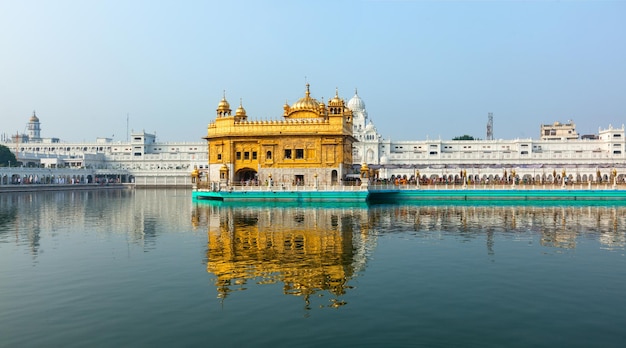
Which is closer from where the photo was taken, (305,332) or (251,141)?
(305,332)

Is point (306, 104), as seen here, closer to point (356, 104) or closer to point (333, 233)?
point (333, 233)

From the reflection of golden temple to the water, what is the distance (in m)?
0.10

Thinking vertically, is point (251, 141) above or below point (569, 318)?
above

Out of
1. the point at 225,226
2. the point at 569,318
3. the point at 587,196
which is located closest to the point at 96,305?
the point at 569,318

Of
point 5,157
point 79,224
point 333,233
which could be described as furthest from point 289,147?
point 5,157

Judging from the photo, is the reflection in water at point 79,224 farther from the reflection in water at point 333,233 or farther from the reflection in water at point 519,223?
the reflection in water at point 519,223

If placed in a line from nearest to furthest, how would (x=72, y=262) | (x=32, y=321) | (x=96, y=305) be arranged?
(x=32, y=321)
(x=96, y=305)
(x=72, y=262)

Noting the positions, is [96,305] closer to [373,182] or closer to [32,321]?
[32,321]

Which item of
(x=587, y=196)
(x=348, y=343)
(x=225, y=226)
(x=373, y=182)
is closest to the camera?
(x=348, y=343)

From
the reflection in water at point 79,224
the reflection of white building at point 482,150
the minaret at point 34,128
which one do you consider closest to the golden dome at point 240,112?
the reflection in water at point 79,224

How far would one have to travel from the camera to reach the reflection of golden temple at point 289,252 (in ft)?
48.2

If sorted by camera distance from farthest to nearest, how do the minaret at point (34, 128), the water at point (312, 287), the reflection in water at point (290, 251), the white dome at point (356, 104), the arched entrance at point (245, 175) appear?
the minaret at point (34, 128) < the white dome at point (356, 104) < the arched entrance at point (245, 175) < the reflection in water at point (290, 251) < the water at point (312, 287)

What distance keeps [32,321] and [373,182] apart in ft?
154

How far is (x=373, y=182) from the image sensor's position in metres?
56.5
